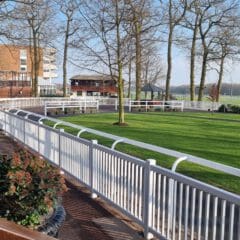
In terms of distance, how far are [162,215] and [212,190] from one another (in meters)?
1.20

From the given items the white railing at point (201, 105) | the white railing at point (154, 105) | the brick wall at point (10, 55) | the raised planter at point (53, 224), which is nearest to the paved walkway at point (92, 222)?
the raised planter at point (53, 224)

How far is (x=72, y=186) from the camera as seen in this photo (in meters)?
→ 8.42

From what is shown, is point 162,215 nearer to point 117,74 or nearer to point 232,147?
point 232,147

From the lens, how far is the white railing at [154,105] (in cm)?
4325

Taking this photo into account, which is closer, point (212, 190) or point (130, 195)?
point (212, 190)

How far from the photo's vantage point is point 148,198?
5.50 m

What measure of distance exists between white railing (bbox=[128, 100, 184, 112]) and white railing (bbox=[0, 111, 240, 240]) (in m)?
34.2

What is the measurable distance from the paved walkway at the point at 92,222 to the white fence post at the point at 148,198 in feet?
0.54

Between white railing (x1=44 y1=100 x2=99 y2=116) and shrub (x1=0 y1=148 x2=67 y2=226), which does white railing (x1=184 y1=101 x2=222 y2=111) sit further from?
shrub (x1=0 y1=148 x2=67 y2=226)

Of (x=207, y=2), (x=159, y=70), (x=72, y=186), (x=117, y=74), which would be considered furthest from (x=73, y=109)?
(x=159, y=70)

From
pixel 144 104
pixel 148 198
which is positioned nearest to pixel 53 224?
pixel 148 198

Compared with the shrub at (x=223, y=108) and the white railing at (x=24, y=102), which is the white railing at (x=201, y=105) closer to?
the shrub at (x=223, y=108)

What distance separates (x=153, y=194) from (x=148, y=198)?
0.09m

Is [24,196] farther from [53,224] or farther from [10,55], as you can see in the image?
[10,55]
